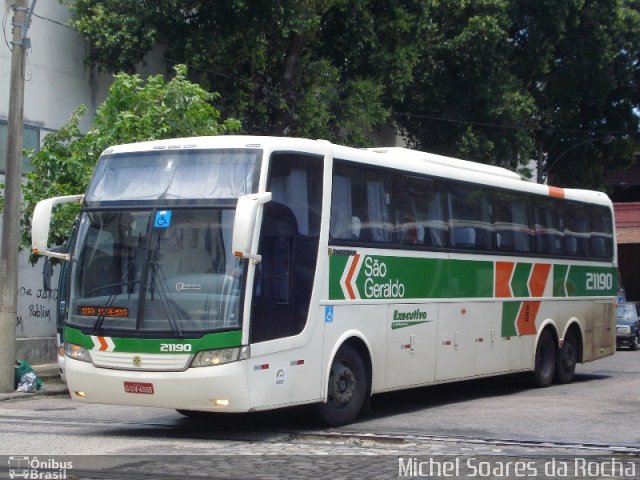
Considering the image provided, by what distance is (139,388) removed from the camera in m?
11.4

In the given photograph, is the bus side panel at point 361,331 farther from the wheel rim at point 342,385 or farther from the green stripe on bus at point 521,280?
the green stripe on bus at point 521,280

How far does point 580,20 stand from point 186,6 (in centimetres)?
1599

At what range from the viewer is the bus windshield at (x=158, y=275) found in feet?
36.9

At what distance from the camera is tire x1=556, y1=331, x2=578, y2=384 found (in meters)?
19.6

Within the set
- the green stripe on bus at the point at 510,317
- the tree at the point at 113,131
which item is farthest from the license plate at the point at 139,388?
the tree at the point at 113,131

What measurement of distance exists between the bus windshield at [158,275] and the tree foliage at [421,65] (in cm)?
1185

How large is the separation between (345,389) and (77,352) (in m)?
3.33

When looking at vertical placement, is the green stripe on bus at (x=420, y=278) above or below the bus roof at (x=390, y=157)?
below

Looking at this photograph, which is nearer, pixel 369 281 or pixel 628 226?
pixel 369 281

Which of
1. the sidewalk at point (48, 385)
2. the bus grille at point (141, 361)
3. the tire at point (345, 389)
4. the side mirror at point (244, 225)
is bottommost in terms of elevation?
the sidewalk at point (48, 385)

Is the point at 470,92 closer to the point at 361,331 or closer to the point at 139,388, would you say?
the point at 361,331

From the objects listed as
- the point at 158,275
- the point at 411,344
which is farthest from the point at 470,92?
the point at 158,275

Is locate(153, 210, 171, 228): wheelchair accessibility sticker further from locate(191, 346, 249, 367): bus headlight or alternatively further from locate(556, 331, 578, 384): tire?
locate(556, 331, 578, 384): tire

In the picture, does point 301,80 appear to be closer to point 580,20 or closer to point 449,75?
point 449,75
